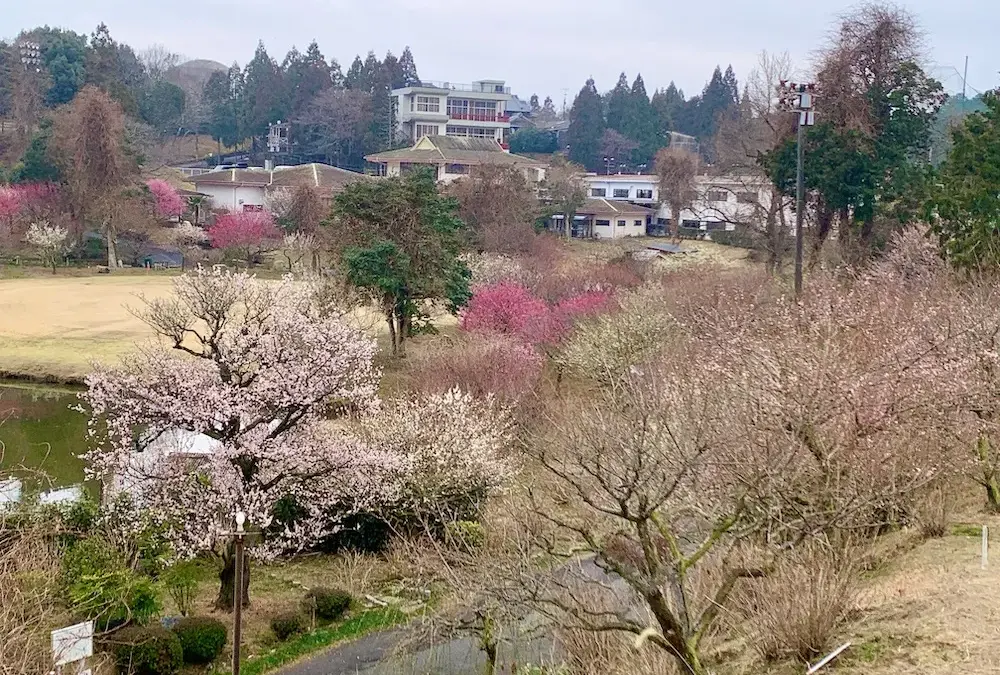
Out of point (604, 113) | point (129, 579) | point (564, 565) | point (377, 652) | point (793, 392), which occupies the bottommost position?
point (377, 652)

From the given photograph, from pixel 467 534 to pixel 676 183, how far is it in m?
38.7

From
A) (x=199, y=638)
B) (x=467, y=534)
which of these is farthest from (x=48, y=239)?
(x=199, y=638)

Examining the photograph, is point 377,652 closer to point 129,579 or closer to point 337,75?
point 129,579

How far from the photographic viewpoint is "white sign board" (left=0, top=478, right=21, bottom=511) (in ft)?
37.5

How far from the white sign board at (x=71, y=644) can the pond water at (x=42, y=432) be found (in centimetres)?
812

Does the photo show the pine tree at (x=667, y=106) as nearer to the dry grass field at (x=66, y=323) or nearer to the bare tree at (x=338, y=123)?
the bare tree at (x=338, y=123)

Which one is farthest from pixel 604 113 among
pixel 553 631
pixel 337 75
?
pixel 553 631

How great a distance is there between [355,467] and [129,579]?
10.5ft

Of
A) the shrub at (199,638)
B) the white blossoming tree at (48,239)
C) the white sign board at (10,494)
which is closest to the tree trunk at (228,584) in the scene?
the shrub at (199,638)

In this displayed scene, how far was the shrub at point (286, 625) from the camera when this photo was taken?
38.7 ft

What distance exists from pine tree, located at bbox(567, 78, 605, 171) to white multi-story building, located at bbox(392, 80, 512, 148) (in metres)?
4.92

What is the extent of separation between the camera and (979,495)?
12.6 m

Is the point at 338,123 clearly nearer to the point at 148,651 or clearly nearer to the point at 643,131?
the point at 643,131

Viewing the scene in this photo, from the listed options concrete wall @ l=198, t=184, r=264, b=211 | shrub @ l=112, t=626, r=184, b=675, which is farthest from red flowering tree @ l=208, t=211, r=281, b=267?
shrub @ l=112, t=626, r=184, b=675
